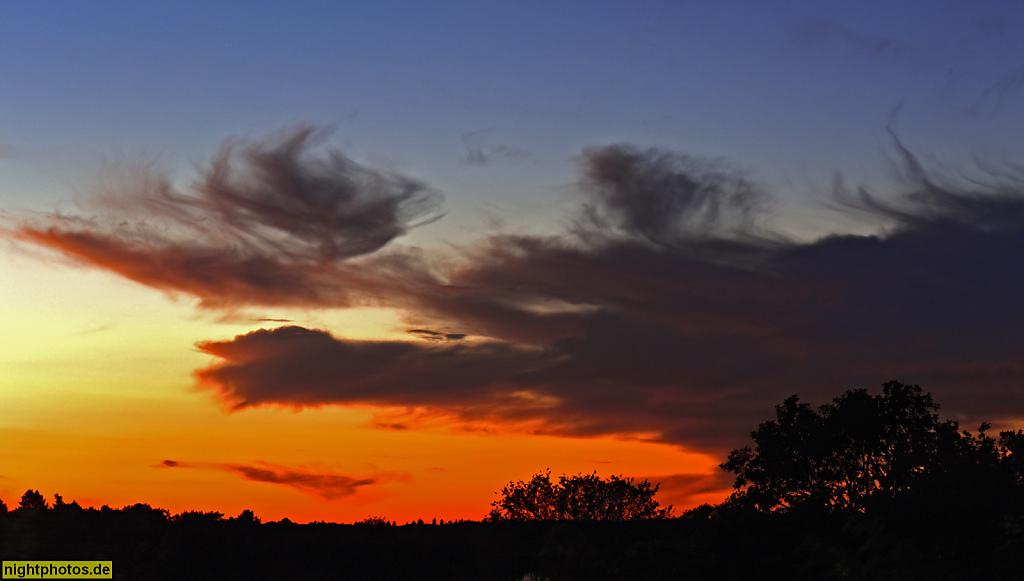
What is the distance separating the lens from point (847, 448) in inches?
2285

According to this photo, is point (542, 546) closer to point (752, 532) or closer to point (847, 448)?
point (847, 448)

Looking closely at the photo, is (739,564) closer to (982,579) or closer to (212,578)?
(982,579)

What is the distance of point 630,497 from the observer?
100 meters

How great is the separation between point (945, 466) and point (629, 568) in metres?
24.2

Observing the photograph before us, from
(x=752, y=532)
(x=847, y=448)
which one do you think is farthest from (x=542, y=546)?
(x=752, y=532)

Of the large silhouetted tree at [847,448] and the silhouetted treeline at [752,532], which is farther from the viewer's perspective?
the large silhouetted tree at [847,448]

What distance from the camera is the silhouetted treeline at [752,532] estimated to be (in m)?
22.9

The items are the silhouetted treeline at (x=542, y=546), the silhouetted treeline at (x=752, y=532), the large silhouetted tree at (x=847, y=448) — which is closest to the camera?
the silhouetted treeline at (x=542, y=546)

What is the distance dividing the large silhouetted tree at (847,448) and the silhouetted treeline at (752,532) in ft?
0.28

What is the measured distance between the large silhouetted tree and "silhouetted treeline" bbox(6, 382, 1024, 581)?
9 centimetres

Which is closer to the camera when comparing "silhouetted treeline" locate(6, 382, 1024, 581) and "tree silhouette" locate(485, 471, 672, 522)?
"silhouetted treeline" locate(6, 382, 1024, 581)

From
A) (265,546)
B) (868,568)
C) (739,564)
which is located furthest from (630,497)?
(868,568)

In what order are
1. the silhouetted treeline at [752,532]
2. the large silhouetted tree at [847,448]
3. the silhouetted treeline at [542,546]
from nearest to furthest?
the silhouetted treeline at [542,546] → the silhouetted treeline at [752,532] → the large silhouetted tree at [847,448]

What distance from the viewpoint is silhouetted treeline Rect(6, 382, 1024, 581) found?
22938 mm
